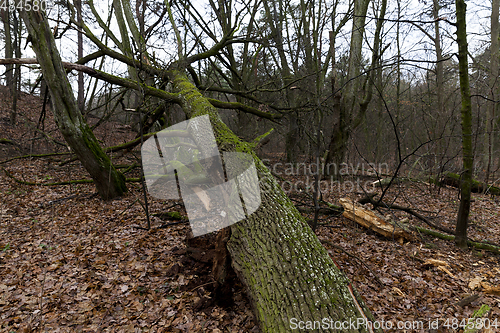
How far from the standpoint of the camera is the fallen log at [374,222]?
431 centimetres

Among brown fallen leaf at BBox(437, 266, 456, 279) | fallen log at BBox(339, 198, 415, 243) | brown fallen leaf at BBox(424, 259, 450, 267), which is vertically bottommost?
brown fallen leaf at BBox(437, 266, 456, 279)

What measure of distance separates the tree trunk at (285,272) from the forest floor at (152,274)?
1.63 feet

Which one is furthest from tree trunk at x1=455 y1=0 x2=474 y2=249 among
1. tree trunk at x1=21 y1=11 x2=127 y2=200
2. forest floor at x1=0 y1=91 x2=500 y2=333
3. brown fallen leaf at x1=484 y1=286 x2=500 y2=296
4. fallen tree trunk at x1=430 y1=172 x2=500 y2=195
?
tree trunk at x1=21 y1=11 x2=127 y2=200

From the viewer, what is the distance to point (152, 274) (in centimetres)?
316

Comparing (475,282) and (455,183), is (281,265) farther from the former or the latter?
(455,183)

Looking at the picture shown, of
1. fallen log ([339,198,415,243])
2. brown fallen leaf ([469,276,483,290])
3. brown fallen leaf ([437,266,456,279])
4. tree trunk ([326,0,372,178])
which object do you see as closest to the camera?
brown fallen leaf ([469,276,483,290])

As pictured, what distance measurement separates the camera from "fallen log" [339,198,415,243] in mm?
4309

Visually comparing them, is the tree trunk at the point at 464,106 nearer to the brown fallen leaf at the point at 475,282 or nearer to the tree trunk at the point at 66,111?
the brown fallen leaf at the point at 475,282

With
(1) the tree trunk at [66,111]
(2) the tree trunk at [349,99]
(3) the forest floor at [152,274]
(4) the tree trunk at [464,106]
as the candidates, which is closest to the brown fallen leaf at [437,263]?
(3) the forest floor at [152,274]

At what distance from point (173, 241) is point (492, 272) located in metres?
4.43

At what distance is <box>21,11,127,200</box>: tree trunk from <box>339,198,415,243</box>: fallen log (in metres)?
4.65

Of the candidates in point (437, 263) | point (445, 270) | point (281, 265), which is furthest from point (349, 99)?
point (281, 265)

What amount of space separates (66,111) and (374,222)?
19.9 ft

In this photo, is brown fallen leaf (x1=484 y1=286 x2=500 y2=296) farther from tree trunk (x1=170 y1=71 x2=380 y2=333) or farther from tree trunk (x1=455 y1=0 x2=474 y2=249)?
tree trunk (x1=170 y1=71 x2=380 y2=333)
